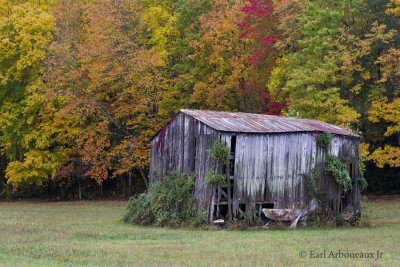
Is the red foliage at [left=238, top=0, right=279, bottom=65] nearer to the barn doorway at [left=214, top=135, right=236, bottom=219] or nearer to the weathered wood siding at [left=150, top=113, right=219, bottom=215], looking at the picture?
the weathered wood siding at [left=150, top=113, right=219, bottom=215]

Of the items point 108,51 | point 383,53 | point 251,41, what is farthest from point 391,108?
point 108,51

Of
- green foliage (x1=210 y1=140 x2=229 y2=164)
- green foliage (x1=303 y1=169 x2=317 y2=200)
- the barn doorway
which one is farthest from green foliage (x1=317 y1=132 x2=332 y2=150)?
green foliage (x1=210 y1=140 x2=229 y2=164)

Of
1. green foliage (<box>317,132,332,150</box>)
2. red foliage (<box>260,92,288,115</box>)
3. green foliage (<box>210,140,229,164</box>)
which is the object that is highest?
red foliage (<box>260,92,288,115</box>)

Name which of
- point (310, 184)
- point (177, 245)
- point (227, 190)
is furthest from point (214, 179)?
point (177, 245)

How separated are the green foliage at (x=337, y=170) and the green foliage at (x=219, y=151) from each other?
4.87 meters

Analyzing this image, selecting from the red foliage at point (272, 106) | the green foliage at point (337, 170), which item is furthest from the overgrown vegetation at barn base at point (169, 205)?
the red foliage at point (272, 106)

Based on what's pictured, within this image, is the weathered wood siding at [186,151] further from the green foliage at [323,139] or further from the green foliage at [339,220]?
the green foliage at [339,220]

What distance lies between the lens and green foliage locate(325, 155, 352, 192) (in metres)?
32.7

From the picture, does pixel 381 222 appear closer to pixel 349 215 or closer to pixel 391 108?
pixel 349 215

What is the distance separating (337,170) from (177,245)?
1131 cm

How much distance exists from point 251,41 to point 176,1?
9478 mm

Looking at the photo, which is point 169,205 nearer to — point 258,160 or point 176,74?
point 258,160

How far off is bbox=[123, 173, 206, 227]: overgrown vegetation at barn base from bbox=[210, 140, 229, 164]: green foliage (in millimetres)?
1906

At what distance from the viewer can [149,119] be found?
5309 centimetres
